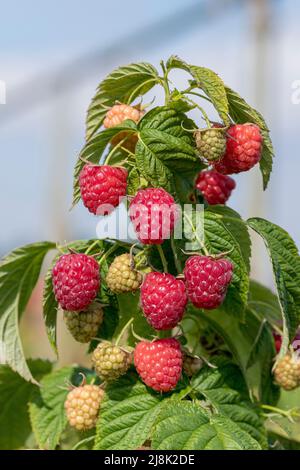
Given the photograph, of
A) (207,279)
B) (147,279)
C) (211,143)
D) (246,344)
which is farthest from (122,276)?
(246,344)

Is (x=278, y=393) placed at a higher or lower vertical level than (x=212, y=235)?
lower

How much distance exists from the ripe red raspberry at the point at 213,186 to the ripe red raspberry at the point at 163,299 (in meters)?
0.25

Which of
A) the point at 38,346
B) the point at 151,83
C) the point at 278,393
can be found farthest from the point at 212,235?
the point at 38,346

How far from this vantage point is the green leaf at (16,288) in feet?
5.45

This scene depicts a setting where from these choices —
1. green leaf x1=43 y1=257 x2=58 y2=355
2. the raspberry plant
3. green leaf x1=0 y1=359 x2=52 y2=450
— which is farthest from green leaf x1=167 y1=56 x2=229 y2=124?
green leaf x1=0 y1=359 x2=52 y2=450

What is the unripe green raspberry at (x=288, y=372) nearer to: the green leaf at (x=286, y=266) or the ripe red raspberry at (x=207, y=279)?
the green leaf at (x=286, y=266)

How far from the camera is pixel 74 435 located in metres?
1.83

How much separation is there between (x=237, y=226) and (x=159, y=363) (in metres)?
0.32

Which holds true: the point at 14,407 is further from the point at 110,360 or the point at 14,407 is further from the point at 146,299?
the point at 146,299

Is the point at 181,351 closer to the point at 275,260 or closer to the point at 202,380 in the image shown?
the point at 202,380

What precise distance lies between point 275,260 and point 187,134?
10.3 inches

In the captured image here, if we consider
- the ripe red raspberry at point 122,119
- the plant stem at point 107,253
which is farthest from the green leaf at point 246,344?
the ripe red raspberry at point 122,119

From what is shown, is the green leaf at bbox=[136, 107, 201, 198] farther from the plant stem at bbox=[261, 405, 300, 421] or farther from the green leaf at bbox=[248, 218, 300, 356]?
the plant stem at bbox=[261, 405, 300, 421]
